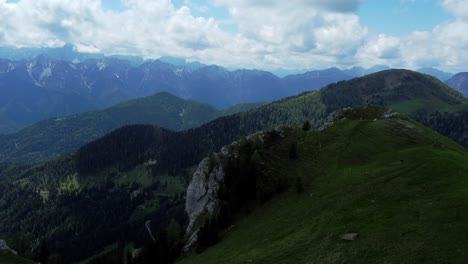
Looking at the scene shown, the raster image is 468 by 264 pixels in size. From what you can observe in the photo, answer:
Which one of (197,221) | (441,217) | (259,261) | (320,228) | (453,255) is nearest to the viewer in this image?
(453,255)

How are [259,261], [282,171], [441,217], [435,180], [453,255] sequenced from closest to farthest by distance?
[453,255], [441,217], [259,261], [435,180], [282,171]

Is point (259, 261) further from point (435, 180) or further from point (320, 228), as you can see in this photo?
point (435, 180)

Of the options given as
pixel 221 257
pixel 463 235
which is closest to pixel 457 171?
pixel 463 235

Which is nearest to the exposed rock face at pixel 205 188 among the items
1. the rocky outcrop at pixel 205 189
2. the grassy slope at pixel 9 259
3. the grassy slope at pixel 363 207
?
the rocky outcrop at pixel 205 189

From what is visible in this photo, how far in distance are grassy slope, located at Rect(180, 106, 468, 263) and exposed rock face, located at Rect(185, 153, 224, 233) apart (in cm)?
1609

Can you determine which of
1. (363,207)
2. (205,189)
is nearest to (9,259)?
(205,189)

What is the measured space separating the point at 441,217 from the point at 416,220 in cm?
288

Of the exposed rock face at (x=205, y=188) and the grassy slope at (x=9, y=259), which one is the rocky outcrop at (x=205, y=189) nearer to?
the exposed rock face at (x=205, y=188)

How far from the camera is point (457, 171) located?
61.1 metres

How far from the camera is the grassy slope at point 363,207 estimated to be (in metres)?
41.4

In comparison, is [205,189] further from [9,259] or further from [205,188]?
[9,259]

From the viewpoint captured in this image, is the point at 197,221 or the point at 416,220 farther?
the point at 197,221

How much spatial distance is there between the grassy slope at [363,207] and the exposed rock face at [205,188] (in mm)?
16094

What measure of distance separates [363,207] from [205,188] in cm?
5247
